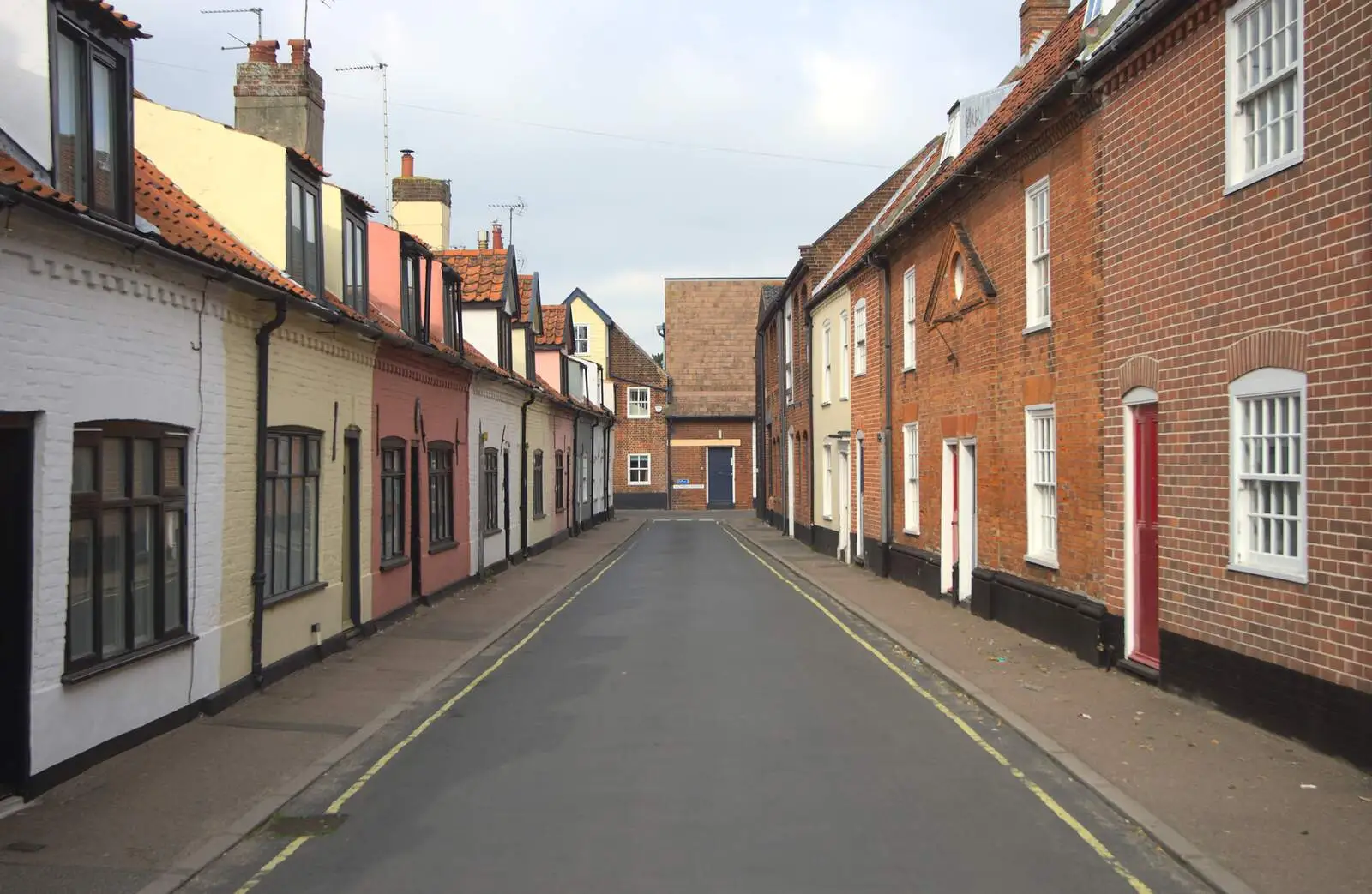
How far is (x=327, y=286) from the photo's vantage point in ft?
50.4

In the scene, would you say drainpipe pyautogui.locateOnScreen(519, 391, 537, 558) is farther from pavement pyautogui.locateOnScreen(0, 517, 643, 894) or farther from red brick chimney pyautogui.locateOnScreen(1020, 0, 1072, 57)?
pavement pyautogui.locateOnScreen(0, 517, 643, 894)

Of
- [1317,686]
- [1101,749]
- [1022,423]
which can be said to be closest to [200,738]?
[1101,749]

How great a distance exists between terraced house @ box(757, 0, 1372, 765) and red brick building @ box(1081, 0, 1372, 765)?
0.02 meters

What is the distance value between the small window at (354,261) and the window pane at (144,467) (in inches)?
255

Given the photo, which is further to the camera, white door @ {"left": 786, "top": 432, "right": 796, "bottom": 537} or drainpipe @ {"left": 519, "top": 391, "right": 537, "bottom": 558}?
white door @ {"left": 786, "top": 432, "right": 796, "bottom": 537}

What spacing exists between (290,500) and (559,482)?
23.5m

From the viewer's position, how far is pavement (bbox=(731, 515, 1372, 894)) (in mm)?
6250

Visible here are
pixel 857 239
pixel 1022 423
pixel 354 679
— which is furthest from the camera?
pixel 857 239

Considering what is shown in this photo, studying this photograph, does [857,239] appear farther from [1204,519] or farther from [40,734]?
[40,734]

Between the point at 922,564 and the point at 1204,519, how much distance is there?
34.8ft

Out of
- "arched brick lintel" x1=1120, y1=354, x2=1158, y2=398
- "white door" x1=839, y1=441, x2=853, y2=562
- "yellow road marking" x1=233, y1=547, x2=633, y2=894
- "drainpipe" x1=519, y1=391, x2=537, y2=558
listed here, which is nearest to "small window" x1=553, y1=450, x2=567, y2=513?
"drainpipe" x1=519, y1=391, x2=537, y2=558

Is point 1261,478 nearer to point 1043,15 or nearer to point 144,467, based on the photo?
point 144,467

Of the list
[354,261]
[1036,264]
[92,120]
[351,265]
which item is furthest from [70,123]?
[1036,264]

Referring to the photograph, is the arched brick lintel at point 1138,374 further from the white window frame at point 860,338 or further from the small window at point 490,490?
the small window at point 490,490
